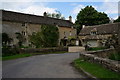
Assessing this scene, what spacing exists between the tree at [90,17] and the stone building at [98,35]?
16.0 m

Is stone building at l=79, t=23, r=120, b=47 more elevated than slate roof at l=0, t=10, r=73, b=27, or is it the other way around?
slate roof at l=0, t=10, r=73, b=27

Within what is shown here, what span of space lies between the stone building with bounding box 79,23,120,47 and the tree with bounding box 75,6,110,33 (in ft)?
52.6

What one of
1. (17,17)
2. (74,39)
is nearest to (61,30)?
(74,39)

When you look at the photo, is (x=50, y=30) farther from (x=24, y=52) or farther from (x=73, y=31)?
(x=73, y=31)

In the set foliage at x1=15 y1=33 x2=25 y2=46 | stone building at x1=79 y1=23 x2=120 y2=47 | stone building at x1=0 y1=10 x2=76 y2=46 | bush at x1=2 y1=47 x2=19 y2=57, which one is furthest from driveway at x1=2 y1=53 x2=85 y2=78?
stone building at x1=79 y1=23 x2=120 y2=47

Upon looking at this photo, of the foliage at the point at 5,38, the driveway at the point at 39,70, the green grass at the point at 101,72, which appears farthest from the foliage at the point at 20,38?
the green grass at the point at 101,72

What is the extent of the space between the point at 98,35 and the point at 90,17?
71.0 ft

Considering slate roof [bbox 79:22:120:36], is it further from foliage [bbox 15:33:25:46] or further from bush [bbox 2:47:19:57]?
bush [bbox 2:47:19:57]

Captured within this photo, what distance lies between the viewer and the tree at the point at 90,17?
220 feet

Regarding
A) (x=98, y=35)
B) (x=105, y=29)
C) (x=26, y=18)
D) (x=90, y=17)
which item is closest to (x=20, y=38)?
(x=26, y=18)

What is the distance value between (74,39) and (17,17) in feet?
59.9

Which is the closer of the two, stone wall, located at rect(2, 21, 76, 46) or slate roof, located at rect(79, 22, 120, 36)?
stone wall, located at rect(2, 21, 76, 46)

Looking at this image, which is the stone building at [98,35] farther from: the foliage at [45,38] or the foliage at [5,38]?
the foliage at [5,38]

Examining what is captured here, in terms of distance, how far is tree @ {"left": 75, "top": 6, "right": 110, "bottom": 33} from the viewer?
67.0 meters
